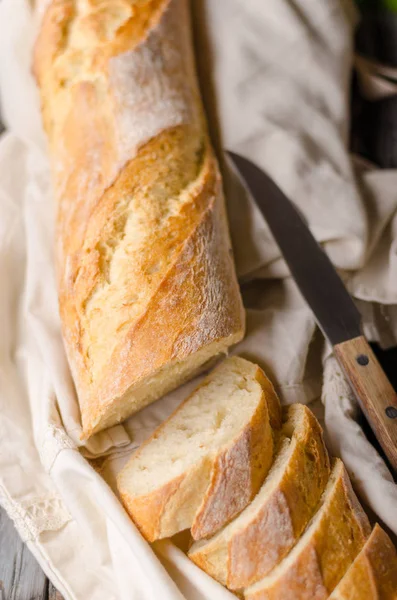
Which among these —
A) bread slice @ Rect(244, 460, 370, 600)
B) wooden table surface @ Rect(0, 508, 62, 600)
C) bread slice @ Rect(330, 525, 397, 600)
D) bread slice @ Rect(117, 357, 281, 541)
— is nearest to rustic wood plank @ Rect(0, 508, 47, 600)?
wooden table surface @ Rect(0, 508, 62, 600)

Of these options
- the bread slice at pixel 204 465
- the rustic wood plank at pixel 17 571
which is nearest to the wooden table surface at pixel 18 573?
the rustic wood plank at pixel 17 571

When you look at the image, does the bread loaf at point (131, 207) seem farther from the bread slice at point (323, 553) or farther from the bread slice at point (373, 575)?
the bread slice at point (373, 575)

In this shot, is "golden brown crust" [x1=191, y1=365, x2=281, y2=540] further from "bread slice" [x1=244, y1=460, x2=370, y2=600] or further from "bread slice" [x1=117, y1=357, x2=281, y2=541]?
"bread slice" [x1=244, y1=460, x2=370, y2=600]

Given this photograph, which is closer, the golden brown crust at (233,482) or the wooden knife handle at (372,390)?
the golden brown crust at (233,482)

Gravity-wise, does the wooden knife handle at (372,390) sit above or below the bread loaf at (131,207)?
below

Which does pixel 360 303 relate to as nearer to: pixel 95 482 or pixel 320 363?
pixel 320 363

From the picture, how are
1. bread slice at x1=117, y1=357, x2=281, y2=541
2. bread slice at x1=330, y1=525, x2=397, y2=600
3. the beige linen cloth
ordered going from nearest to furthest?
bread slice at x1=330, y1=525, x2=397, y2=600, bread slice at x1=117, y1=357, x2=281, y2=541, the beige linen cloth

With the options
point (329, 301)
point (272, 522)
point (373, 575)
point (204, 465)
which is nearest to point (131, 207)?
point (329, 301)

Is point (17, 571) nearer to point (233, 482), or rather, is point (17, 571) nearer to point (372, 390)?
point (233, 482)
